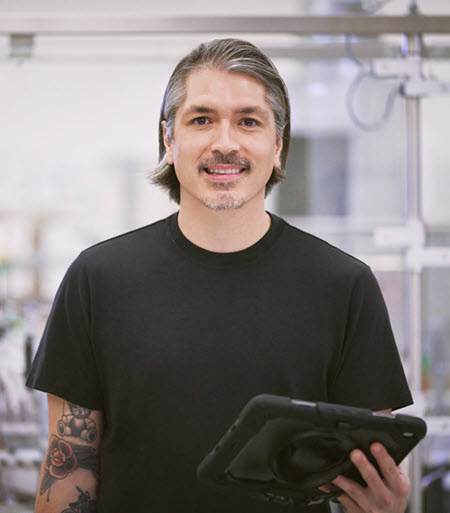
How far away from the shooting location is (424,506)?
2.29 metres

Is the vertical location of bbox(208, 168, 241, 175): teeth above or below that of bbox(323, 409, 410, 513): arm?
above

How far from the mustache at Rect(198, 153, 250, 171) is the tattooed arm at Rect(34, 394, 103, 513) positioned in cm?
48

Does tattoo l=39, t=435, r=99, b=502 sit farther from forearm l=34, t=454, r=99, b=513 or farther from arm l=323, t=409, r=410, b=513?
arm l=323, t=409, r=410, b=513

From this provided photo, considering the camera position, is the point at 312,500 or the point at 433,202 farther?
the point at 433,202

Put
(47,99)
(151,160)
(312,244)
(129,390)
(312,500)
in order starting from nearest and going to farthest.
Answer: (312,500)
(129,390)
(312,244)
(47,99)
(151,160)

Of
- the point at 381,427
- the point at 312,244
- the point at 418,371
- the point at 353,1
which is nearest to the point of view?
the point at 381,427

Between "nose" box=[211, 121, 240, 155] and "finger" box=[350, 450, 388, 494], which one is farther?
"nose" box=[211, 121, 240, 155]

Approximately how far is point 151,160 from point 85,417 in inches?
78.2

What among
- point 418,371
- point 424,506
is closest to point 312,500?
point 418,371

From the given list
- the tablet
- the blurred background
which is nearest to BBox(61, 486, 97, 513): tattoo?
the tablet

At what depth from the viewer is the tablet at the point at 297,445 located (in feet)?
2.92

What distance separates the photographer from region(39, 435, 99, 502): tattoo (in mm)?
1201

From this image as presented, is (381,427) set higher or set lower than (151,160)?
lower

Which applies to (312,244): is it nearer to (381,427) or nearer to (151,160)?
(381,427)
